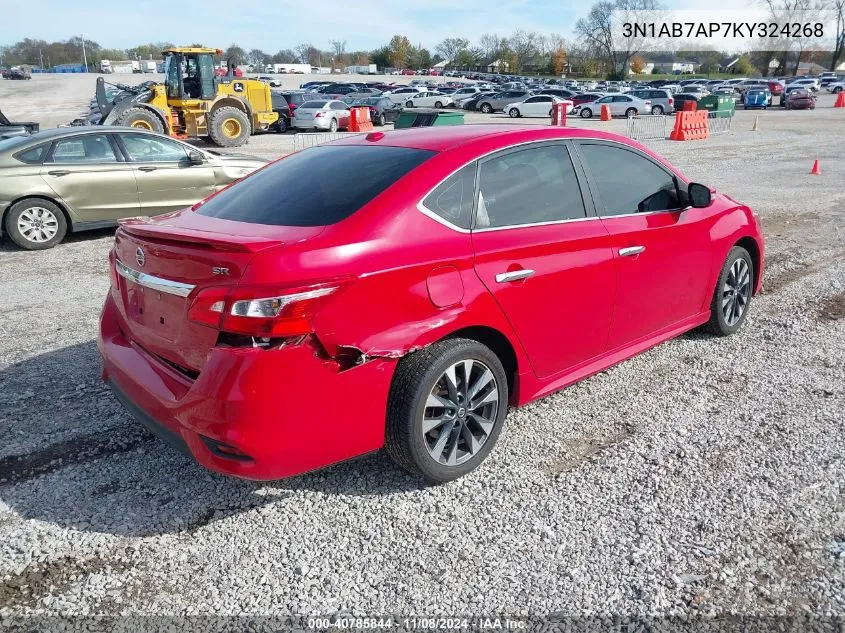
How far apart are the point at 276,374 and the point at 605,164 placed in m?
2.52

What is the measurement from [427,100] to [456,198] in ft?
143

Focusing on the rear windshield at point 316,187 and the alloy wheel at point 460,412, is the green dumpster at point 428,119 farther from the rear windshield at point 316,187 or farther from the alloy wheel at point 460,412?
the alloy wheel at point 460,412

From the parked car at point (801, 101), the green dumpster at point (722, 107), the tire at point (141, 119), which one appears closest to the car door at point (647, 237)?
the tire at point (141, 119)

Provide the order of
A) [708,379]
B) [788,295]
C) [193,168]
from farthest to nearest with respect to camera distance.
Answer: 1. [193,168]
2. [788,295]
3. [708,379]

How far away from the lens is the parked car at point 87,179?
8672mm

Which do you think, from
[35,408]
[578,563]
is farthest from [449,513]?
A: [35,408]

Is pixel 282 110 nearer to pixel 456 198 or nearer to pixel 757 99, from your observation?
pixel 456 198

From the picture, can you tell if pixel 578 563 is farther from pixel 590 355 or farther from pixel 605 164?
pixel 605 164

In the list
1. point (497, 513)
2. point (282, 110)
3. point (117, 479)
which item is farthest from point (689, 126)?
point (117, 479)

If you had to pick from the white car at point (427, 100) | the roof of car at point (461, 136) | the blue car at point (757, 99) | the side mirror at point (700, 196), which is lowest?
the side mirror at point (700, 196)

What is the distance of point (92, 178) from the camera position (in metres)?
8.96

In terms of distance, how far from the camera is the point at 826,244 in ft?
28.9

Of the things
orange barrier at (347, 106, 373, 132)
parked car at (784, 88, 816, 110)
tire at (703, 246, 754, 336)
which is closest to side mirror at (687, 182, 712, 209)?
tire at (703, 246, 754, 336)

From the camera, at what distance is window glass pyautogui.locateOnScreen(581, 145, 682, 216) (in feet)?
13.7
